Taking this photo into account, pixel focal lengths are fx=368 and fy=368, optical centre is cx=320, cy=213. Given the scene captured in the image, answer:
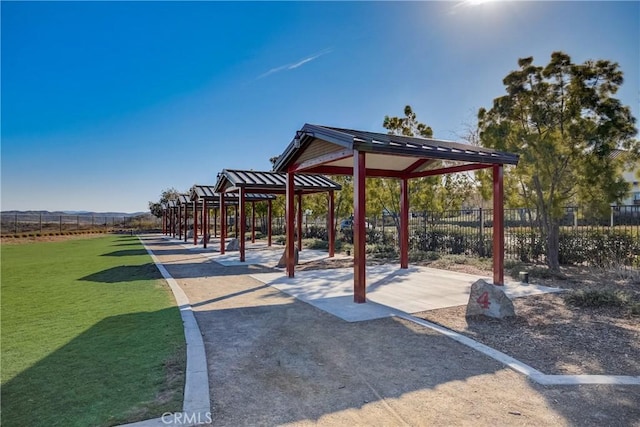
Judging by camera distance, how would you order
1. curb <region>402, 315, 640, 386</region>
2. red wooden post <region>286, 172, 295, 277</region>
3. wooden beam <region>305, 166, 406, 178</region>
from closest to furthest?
1. curb <region>402, 315, 640, 386</region>
2. red wooden post <region>286, 172, 295, 277</region>
3. wooden beam <region>305, 166, 406, 178</region>

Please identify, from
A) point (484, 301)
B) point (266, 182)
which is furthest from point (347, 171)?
point (484, 301)

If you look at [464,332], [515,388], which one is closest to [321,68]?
[464,332]

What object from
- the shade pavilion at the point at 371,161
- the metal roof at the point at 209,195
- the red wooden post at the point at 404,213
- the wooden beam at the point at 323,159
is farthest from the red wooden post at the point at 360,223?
the metal roof at the point at 209,195

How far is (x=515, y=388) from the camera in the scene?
342cm

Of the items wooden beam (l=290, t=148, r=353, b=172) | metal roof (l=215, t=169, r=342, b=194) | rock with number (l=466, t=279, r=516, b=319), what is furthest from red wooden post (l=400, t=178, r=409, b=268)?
rock with number (l=466, t=279, r=516, b=319)

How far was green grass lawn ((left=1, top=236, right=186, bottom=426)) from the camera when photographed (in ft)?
9.87

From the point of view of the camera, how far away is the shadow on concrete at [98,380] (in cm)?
291

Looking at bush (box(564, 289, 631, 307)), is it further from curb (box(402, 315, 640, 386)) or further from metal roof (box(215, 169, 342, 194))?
metal roof (box(215, 169, 342, 194))

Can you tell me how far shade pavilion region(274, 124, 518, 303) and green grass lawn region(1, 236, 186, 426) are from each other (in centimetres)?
362

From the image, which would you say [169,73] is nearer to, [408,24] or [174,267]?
→ [174,267]

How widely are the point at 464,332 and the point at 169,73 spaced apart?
1372cm

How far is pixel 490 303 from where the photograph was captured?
5.74 meters

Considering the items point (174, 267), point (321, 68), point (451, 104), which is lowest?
point (174, 267)

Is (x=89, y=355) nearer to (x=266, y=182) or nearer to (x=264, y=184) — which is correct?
(x=264, y=184)
